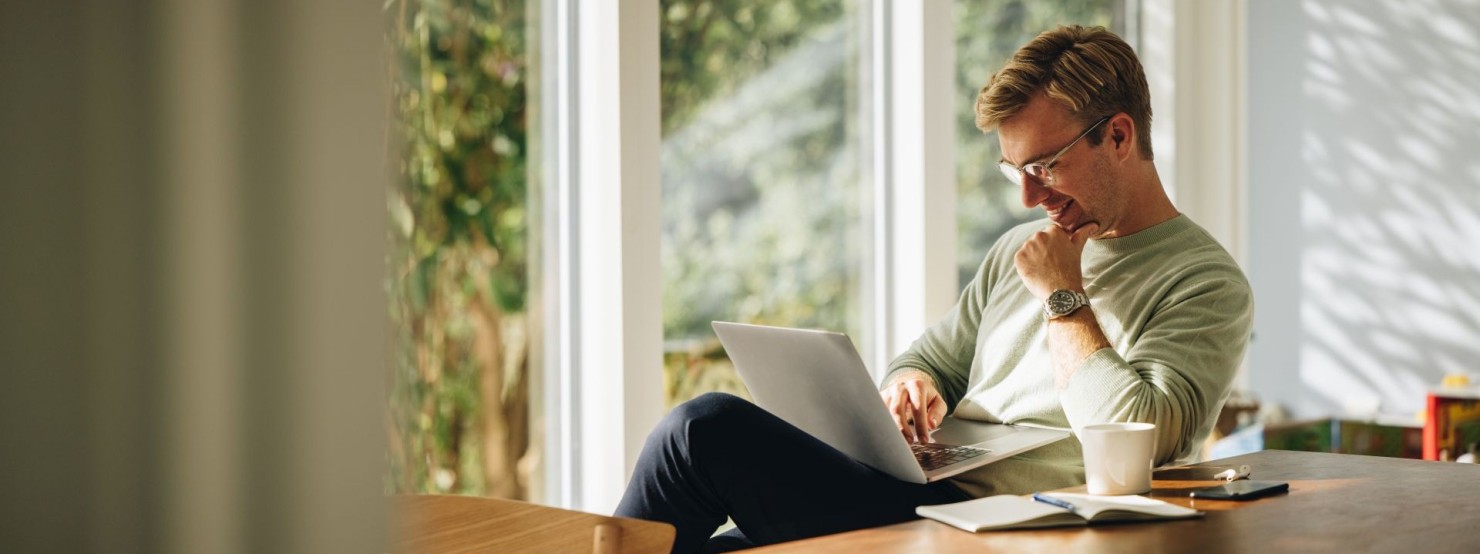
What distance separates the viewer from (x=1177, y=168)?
3219 mm

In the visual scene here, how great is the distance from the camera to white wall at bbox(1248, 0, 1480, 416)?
2.93 m

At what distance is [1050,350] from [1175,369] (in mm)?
167

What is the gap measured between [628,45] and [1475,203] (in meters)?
2.11

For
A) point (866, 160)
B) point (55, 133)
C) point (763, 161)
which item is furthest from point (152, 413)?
point (866, 160)

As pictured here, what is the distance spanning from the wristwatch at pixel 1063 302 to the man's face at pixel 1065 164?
0.17 metres

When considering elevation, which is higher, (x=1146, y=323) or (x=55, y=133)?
(x=55, y=133)

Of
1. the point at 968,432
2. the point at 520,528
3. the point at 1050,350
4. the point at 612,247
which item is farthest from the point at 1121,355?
the point at 612,247

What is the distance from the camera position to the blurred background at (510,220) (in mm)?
572

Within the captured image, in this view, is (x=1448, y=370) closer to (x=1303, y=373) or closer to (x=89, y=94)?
(x=1303, y=373)

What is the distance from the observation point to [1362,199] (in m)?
3.09

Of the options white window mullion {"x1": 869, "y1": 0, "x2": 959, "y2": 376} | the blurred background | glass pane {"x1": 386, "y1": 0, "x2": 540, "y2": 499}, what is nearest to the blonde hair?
the blurred background

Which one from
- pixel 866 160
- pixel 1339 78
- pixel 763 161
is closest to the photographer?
pixel 763 161

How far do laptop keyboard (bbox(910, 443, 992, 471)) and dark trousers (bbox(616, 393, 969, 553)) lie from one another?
56 millimetres

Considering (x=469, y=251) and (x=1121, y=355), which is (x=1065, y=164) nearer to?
(x=1121, y=355)
